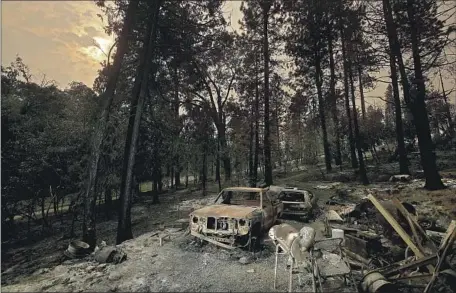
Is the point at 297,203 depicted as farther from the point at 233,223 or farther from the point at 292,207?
the point at 233,223

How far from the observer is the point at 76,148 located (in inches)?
547

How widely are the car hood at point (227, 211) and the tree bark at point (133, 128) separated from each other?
339cm

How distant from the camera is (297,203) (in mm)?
10867


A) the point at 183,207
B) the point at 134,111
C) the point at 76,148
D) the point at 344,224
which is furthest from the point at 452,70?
the point at 76,148

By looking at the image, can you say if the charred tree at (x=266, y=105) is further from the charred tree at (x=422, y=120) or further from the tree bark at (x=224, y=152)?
the charred tree at (x=422, y=120)

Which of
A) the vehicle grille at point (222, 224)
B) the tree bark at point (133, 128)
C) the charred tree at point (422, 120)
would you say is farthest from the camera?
the charred tree at point (422, 120)

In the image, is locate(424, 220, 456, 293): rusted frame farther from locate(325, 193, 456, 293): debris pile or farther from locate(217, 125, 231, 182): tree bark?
locate(217, 125, 231, 182): tree bark

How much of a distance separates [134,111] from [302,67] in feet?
59.4

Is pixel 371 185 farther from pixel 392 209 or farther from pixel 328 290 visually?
pixel 328 290

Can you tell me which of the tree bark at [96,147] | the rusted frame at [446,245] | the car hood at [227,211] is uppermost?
the tree bark at [96,147]

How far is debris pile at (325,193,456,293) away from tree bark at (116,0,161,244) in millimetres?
6982

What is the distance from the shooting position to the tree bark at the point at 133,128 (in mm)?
10016

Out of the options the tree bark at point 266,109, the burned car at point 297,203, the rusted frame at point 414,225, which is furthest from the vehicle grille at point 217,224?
the tree bark at point 266,109

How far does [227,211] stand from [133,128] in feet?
16.5
